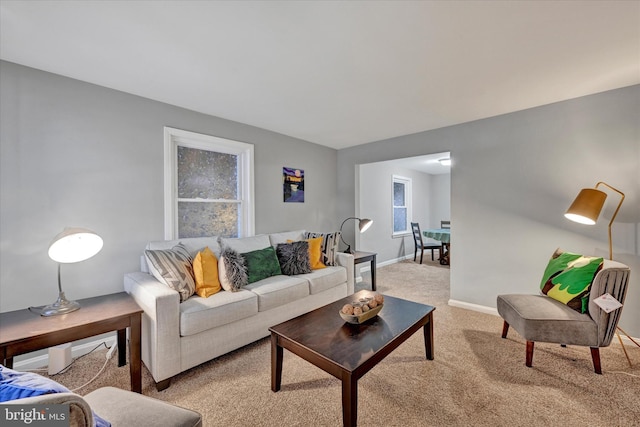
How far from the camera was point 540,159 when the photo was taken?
2.82 meters

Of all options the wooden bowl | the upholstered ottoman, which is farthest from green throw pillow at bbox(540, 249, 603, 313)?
the upholstered ottoman

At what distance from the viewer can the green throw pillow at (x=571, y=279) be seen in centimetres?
203

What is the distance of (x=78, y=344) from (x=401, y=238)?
19.3 feet

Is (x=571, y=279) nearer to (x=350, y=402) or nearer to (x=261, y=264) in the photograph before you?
(x=350, y=402)

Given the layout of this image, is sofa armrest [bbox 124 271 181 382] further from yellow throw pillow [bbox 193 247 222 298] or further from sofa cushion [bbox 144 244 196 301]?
yellow throw pillow [bbox 193 247 222 298]

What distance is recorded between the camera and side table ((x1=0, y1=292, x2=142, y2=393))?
Answer: 1430mm

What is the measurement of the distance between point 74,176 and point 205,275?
1.40 m

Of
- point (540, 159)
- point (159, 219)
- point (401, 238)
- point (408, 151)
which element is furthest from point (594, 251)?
point (159, 219)

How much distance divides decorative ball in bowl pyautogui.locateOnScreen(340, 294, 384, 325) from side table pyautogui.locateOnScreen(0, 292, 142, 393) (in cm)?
144

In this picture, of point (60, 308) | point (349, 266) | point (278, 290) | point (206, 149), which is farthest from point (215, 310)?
point (206, 149)

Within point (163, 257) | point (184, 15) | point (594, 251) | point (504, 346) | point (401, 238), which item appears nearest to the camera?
point (184, 15)

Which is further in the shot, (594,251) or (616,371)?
(594,251)

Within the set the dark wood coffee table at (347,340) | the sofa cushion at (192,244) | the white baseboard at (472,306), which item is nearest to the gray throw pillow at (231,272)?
the sofa cushion at (192,244)

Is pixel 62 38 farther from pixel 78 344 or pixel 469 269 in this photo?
pixel 469 269
